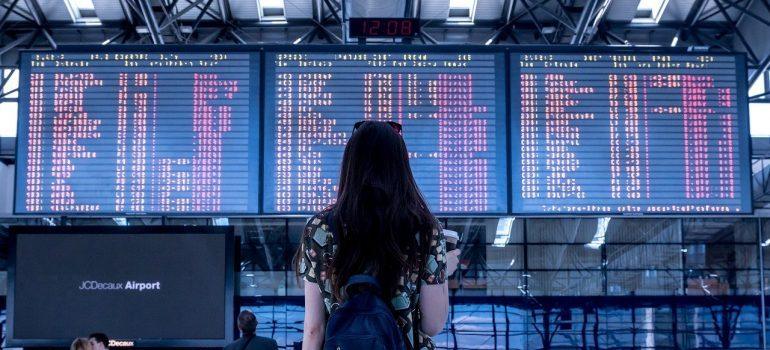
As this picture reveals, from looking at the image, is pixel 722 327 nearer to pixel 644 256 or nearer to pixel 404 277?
pixel 644 256

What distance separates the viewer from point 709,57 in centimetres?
831

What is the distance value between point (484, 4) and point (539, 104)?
9.13m

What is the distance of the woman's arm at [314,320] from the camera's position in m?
2.42

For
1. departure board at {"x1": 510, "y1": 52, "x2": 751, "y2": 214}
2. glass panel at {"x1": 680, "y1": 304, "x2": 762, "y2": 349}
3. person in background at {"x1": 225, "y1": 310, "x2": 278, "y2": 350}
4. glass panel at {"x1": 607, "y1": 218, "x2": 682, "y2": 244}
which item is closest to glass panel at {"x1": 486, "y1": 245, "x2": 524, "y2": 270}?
glass panel at {"x1": 607, "y1": 218, "x2": 682, "y2": 244}

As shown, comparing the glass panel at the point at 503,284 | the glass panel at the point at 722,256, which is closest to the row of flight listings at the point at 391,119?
the glass panel at the point at 503,284

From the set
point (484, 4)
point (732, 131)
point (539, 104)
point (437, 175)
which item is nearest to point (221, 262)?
point (437, 175)

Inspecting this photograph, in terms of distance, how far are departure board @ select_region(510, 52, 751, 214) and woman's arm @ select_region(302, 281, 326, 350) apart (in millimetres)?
5581

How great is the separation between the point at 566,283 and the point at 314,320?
639 inches

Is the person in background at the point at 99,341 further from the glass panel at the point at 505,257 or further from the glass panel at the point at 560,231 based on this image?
the glass panel at the point at 560,231

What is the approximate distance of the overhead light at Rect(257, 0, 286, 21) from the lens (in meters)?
17.0

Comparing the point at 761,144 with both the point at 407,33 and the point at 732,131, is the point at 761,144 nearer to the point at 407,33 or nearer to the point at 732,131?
the point at 732,131

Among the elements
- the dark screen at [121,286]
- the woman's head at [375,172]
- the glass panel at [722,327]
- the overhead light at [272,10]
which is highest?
the overhead light at [272,10]

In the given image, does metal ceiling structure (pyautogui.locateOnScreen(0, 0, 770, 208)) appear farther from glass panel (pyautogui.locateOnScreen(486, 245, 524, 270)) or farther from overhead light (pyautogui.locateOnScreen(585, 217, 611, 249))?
glass panel (pyautogui.locateOnScreen(486, 245, 524, 270))

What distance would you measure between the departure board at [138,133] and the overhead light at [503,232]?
36.0 ft
